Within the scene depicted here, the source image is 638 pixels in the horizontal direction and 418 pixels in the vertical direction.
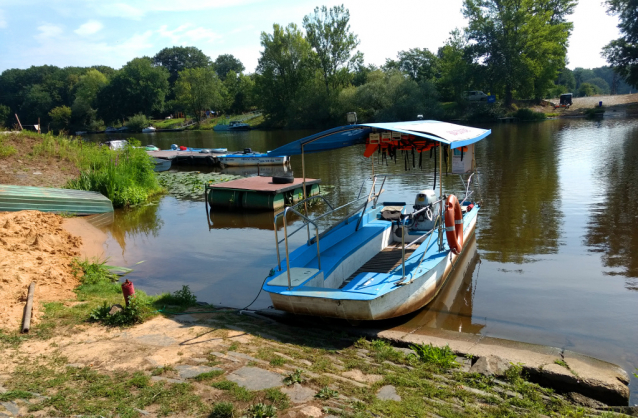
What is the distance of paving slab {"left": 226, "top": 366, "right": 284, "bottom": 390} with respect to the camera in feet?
16.5

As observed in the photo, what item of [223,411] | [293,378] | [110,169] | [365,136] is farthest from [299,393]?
[110,169]

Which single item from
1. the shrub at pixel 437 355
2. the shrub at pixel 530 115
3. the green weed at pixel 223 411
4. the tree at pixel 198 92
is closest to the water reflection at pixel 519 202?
the shrub at pixel 437 355

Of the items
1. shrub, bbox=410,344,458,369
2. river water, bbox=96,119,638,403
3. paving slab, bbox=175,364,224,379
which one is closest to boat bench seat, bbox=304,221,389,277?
river water, bbox=96,119,638,403

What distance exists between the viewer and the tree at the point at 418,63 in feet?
221

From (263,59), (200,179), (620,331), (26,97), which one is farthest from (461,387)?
(26,97)

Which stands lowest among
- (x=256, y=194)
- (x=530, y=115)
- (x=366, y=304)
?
(x=366, y=304)

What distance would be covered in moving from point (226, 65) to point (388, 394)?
12055 centimetres

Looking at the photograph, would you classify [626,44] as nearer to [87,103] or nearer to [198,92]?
[198,92]

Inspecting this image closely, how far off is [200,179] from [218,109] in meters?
61.0

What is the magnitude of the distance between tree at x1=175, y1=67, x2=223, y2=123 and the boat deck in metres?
73.3

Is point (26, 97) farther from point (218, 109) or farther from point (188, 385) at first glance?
point (188, 385)

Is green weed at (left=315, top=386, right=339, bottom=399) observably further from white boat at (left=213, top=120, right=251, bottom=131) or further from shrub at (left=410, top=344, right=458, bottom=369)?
white boat at (left=213, top=120, right=251, bottom=131)

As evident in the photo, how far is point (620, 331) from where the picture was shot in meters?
7.20

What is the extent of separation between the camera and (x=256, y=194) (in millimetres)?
16766
